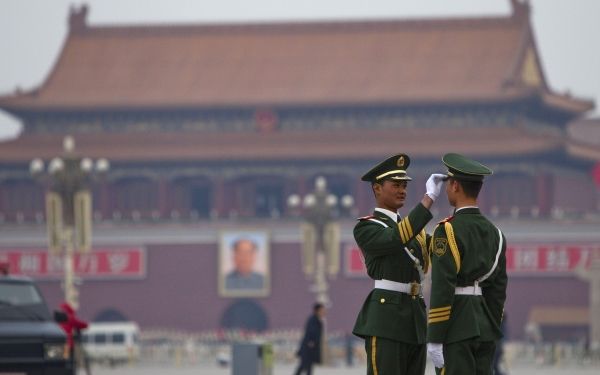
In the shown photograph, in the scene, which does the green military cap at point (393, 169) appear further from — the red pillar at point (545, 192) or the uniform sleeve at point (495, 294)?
the red pillar at point (545, 192)

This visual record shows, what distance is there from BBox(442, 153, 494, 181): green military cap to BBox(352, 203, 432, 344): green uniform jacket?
355 mm

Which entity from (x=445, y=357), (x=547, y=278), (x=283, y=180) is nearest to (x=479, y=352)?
(x=445, y=357)

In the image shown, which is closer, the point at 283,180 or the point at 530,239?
the point at 530,239

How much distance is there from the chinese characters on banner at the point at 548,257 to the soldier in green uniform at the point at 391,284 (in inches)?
1292

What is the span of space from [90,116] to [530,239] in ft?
41.0

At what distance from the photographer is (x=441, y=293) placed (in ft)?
29.5

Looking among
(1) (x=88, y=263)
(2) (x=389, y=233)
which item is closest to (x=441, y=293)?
(2) (x=389, y=233)

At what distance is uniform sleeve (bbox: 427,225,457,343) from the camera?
8961 millimetres

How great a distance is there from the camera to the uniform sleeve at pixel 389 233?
29.2 feet

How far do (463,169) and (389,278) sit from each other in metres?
0.70

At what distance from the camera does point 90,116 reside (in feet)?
155

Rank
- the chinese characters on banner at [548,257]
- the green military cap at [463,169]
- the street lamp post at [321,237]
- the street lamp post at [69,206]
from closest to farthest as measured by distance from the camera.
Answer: the green military cap at [463,169] → the street lamp post at [69,206] → the street lamp post at [321,237] → the chinese characters on banner at [548,257]

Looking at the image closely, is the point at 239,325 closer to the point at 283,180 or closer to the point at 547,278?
the point at 283,180

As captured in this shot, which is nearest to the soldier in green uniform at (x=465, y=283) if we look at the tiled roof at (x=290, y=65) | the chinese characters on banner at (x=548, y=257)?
the chinese characters on banner at (x=548, y=257)
